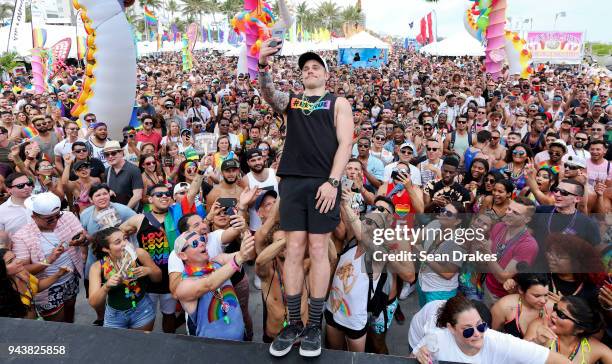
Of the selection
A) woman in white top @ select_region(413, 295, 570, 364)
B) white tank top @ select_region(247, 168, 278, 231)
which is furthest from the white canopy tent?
woman in white top @ select_region(413, 295, 570, 364)

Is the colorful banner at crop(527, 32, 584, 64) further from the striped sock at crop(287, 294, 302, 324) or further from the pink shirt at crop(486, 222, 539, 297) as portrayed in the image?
the striped sock at crop(287, 294, 302, 324)

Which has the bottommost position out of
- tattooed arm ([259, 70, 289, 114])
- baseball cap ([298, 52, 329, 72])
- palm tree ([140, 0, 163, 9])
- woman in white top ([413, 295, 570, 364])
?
woman in white top ([413, 295, 570, 364])

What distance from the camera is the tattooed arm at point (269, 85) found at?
8.34 feet

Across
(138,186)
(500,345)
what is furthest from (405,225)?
(138,186)

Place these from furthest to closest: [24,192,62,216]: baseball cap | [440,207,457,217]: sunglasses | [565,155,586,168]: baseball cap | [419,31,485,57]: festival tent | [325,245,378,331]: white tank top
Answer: [419,31,485,57]: festival tent, [565,155,586,168]: baseball cap, [440,207,457,217]: sunglasses, [24,192,62,216]: baseball cap, [325,245,378,331]: white tank top

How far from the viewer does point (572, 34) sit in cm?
2398

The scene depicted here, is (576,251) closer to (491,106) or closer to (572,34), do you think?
(491,106)

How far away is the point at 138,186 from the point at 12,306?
232 cm

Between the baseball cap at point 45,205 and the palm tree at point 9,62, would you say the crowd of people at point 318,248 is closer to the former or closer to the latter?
the baseball cap at point 45,205

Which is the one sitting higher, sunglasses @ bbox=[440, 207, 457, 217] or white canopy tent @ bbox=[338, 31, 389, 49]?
white canopy tent @ bbox=[338, 31, 389, 49]

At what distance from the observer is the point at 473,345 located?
98.7 inches

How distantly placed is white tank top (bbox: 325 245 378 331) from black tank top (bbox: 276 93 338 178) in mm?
1004

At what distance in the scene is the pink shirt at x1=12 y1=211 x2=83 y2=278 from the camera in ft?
12.0

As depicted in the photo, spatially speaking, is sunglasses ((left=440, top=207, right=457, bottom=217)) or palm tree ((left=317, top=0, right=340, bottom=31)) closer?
sunglasses ((left=440, top=207, right=457, bottom=217))
